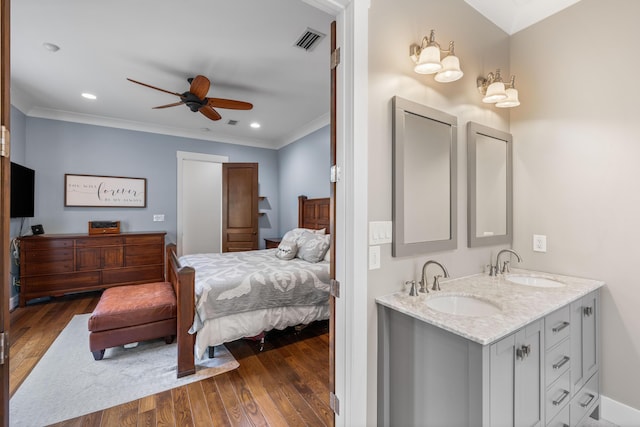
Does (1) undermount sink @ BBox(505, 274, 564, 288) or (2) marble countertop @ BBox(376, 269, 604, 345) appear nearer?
(2) marble countertop @ BBox(376, 269, 604, 345)

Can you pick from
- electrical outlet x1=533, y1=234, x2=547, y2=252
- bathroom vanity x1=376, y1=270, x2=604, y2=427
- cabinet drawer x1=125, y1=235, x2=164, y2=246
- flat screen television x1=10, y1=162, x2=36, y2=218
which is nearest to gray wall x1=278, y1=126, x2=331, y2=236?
cabinet drawer x1=125, y1=235, x2=164, y2=246

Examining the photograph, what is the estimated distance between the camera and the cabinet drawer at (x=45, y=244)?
12.0ft

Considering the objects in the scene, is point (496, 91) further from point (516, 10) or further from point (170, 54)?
point (170, 54)

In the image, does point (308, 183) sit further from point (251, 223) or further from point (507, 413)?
point (507, 413)

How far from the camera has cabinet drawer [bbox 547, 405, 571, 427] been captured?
1.35 m

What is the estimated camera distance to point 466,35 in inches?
74.9

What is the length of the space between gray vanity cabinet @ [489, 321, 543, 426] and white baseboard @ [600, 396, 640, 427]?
0.94 meters

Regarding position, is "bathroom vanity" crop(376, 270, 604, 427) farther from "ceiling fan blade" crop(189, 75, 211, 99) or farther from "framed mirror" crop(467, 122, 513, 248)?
"ceiling fan blade" crop(189, 75, 211, 99)

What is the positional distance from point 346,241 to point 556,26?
86.1 inches

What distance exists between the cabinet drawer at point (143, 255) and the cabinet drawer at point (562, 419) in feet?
15.5

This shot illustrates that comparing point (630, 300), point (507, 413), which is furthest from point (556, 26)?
point (507, 413)

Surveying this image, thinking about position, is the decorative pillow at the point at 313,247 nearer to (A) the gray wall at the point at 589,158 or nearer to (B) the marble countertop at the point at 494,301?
(B) the marble countertop at the point at 494,301

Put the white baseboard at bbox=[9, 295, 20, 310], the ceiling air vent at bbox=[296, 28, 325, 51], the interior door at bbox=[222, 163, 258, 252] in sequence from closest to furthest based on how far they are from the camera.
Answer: the ceiling air vent at bbox=[296, 28, 325, 51] < the white baseboard at bbox=[9, 295, 20, 310] < the interior door at bbox=[222, 163, 258, 252]

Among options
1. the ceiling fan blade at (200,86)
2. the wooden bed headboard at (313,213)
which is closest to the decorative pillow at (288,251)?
the wooden bed headboard at (313,213)
